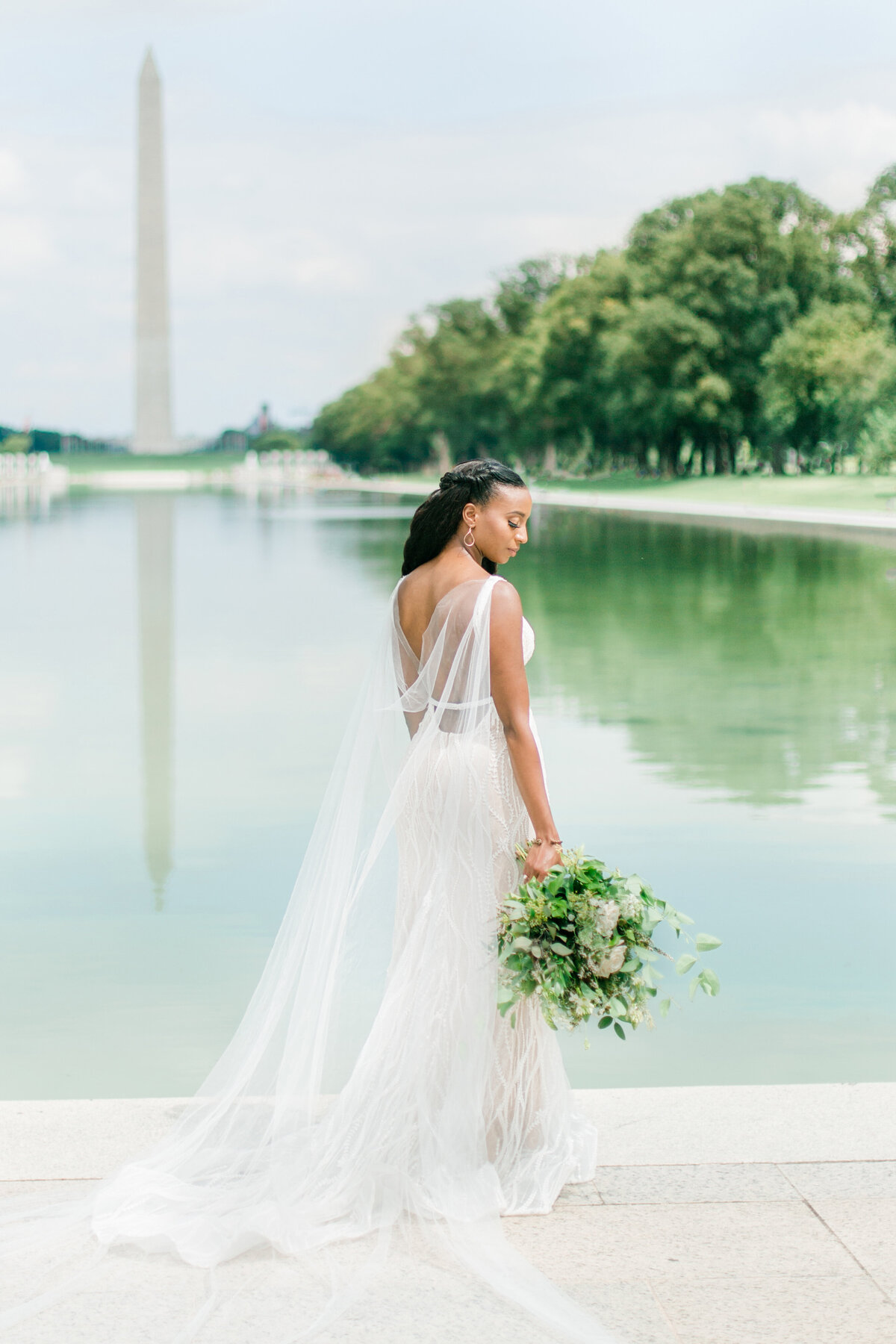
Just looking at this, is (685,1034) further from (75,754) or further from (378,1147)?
(75,754)

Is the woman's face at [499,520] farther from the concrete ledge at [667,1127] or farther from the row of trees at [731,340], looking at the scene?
the row of trees at [731,340]

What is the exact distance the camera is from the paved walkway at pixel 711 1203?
3232 millimetres

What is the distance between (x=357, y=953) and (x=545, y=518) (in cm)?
5208

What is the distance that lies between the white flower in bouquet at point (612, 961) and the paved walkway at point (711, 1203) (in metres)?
0.52

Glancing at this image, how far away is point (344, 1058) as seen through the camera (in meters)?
4.05

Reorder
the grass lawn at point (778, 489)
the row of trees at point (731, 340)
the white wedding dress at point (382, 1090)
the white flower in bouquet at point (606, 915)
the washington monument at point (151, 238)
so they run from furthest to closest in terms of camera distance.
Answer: the washington monument at point (151, 238), the row of trees at point (731, 340), the grass lawn at point (778, 489), the white flower in bouquet at point (606, 915), the white wedding dress at point (382, 1090)

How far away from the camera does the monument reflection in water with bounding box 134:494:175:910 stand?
373 inches

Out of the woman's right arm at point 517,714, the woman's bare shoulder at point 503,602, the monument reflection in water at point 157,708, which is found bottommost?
the monument reflection in water at point 157,708

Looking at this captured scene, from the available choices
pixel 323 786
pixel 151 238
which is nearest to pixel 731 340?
pixel 151 238

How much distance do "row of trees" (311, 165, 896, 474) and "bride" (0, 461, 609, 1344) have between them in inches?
1966

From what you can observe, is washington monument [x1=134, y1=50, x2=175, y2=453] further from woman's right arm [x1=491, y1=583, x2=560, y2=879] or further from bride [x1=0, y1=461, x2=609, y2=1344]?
woman's right arm [x1=491, y1=583, x2=560, y2=879]

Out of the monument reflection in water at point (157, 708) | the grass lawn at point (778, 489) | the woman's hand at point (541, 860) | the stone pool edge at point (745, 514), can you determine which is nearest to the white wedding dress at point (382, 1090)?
the woman's hand at point (541, 860)

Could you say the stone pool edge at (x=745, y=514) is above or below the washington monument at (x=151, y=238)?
below

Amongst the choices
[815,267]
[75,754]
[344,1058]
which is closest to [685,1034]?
[344,1058]
